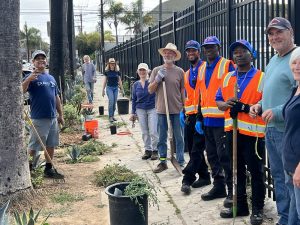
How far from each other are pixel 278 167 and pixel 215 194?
1.71m

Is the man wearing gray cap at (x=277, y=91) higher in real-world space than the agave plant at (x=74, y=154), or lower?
higher

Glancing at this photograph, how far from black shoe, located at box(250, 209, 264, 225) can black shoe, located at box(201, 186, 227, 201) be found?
3.25 feet

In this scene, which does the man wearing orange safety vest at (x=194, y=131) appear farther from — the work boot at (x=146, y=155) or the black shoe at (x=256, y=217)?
the work boot at (x=146, y=155)

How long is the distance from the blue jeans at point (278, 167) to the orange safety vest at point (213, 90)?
125cm

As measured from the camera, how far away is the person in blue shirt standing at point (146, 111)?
26.6 feet

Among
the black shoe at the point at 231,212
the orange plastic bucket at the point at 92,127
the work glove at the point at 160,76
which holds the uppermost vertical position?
the work glove at the point at 160,76

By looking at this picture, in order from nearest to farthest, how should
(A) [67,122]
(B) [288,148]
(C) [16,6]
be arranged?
(B) [288,148]
(C) [16,6]
(A) [67,122]

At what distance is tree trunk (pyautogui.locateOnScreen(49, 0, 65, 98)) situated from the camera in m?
14.3

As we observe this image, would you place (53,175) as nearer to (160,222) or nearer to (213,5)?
(160,222)

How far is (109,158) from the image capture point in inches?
342

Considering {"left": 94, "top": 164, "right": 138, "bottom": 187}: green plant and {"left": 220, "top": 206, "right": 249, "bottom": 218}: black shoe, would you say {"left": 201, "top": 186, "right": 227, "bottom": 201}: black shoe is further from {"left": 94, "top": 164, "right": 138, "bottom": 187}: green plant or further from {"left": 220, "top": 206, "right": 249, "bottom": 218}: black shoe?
{"left": 94, "top": 164, "right": 138, "bottom": 187}: green plant

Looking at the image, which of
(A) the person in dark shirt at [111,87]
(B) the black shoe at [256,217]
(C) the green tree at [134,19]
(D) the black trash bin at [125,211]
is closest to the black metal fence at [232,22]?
(B) the black shoe at [256,217]

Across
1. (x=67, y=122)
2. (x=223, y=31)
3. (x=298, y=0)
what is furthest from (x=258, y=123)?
(x=67, y=122)

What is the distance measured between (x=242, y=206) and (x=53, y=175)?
3360mm
